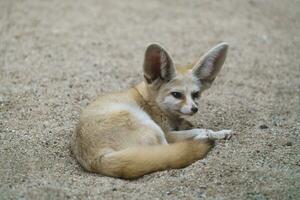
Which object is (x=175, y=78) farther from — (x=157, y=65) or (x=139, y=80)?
(x=139, y=80)

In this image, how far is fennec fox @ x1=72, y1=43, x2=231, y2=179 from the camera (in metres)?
2.89

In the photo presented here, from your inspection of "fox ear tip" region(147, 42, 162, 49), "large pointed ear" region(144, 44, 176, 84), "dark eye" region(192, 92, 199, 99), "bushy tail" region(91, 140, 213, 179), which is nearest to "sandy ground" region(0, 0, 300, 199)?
"bushy tail" region(91, 140, 213, 179)

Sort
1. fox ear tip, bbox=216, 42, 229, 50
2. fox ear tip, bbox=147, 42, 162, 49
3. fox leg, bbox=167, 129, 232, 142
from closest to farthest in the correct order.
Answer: fox ear tip, bbox=147, 42, 162, 49 → fox leg, bbox=167, 129, 232, 142 → fox ear tip, bbox=216, 42, 229, 50

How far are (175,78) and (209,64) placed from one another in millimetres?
297

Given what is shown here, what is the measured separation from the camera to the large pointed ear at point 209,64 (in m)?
3.57

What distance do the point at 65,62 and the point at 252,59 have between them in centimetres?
198

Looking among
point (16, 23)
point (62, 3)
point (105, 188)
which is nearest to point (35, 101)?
point (105, 188)

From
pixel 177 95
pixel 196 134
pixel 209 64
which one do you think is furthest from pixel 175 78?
pixel 196 134

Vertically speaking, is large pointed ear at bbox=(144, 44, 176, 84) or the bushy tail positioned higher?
large pointed ear at bbox=(144, 44, 176, 84)

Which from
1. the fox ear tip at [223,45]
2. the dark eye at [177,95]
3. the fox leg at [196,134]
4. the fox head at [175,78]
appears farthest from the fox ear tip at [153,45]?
the fox leg at [196,134]

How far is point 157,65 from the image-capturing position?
11.4ft

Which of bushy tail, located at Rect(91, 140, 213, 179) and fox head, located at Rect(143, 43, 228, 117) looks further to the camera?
fox head, located at Rect(143, 43, 228, 117)

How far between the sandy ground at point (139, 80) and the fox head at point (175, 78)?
0.40 meters

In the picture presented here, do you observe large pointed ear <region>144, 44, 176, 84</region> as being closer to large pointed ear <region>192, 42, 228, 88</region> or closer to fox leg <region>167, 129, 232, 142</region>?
large pointed ear <region>192, 42, 228, 88</region>
